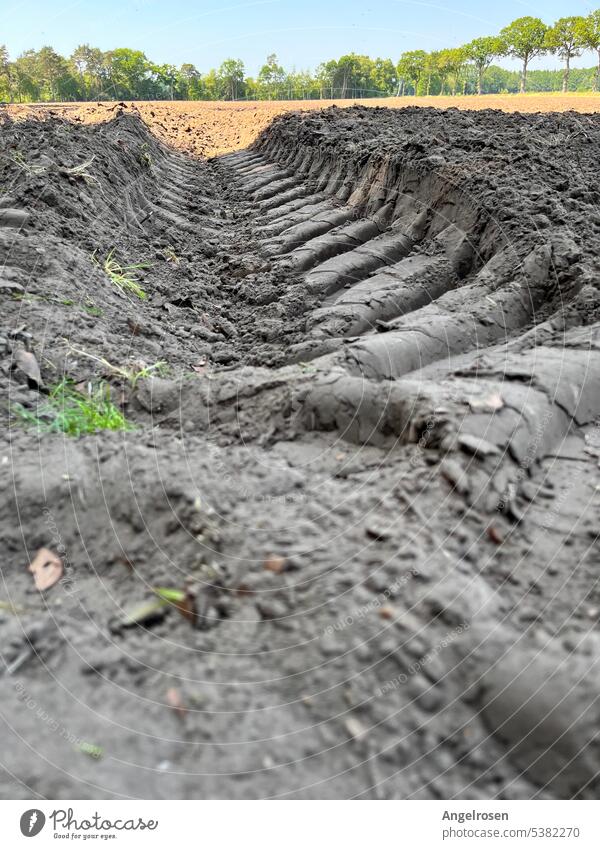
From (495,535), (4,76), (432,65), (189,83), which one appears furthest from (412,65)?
(495,535)

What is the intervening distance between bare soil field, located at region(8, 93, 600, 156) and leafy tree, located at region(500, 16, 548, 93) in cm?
290

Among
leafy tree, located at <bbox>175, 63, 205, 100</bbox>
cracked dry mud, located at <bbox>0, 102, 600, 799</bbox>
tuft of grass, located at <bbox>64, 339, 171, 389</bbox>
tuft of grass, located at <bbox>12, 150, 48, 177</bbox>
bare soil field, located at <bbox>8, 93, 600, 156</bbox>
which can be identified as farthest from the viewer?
leafy tree, located at <bbox>175, 63, 205, 100</bbox>

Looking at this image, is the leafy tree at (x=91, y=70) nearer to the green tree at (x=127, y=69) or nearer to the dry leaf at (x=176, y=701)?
the green tree at (x=127, y=69)

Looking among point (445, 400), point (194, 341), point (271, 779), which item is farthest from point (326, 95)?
point (271, 779)

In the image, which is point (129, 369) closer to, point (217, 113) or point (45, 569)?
point (45, 569)

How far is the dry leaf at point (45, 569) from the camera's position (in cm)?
224

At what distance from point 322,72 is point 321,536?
20759mm

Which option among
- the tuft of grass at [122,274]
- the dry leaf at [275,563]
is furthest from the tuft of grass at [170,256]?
the dry leaf at [275,563]

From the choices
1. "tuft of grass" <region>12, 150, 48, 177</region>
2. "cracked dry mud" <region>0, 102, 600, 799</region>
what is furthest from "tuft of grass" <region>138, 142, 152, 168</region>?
"cracked dry mud" <region>0, 102, 600, 799</region>

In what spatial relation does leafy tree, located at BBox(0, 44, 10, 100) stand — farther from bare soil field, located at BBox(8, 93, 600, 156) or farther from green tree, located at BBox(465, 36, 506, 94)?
green tree, located at BBox(465, 36, 506, 94)

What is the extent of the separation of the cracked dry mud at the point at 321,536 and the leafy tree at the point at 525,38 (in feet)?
61.9

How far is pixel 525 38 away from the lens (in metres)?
19.8

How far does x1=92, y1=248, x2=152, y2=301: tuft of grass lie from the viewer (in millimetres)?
5324

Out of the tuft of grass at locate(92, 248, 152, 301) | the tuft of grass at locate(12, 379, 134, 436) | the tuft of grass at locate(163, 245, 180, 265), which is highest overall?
the tuft of grass at locate(163, 245, 180, 265)
